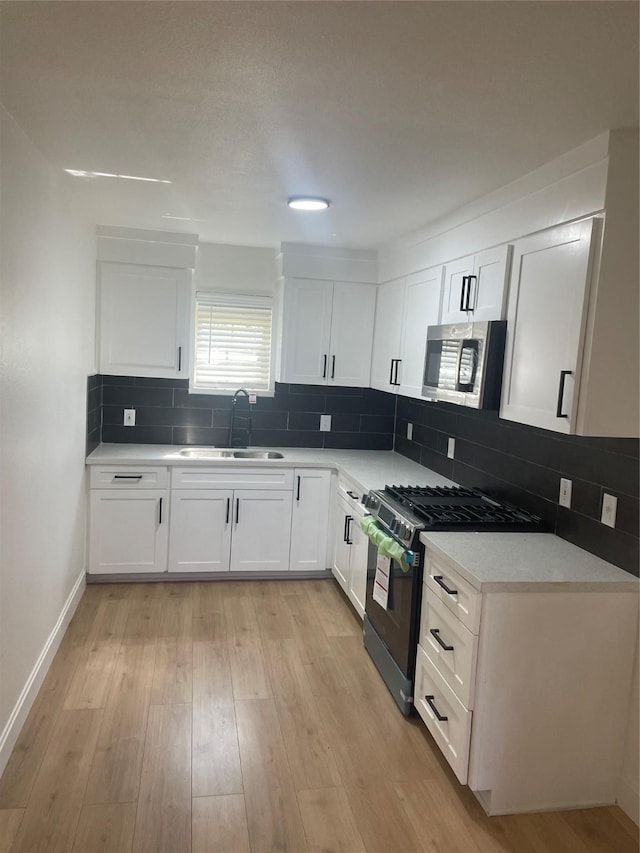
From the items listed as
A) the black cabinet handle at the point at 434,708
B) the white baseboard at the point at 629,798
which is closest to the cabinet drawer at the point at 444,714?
the black cabinet handle at the point at 434,708

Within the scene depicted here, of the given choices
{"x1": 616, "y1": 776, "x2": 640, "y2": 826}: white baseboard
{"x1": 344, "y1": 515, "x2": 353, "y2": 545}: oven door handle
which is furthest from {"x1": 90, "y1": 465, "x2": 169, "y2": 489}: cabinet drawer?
{"x1": 616, "y1": 776, "x2": 640, "y2": 826}: white baseboard

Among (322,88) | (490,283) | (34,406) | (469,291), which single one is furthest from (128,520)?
(322,88)

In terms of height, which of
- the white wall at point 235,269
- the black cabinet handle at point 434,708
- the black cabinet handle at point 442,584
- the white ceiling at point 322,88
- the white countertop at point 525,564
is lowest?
the black cabinet handle at point 434,708

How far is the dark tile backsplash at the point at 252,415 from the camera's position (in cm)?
458

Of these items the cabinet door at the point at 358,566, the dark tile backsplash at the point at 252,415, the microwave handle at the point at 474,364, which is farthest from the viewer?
the dark tile backsplash at the point at 252,415

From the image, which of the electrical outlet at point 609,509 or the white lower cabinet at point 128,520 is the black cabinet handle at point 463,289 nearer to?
the electrical outlet at point 609,509

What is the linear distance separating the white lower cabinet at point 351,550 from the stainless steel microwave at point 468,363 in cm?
95

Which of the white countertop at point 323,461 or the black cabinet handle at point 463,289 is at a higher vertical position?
the black cabinet handle at point 463,289

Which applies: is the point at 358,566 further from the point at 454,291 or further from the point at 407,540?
the point at 454,291

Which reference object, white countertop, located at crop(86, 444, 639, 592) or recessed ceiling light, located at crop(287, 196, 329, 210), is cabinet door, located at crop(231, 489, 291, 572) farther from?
recessed ceiling light, located at crop(287, 196, 329, 210)

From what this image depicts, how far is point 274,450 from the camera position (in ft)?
15.6

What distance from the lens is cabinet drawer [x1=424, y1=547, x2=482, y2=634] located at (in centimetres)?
222

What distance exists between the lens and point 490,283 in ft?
9.31

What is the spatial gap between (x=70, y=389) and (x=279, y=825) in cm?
235
